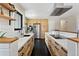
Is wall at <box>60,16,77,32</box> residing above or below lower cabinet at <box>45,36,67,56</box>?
above

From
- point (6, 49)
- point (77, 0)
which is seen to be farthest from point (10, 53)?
point (77, 0)

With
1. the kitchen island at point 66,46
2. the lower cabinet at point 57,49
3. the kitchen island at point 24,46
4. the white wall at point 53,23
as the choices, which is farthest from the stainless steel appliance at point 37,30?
the kitchen island at point 66,46

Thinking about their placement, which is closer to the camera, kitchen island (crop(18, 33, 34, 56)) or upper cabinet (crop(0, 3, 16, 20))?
kitchen island (crop(18, 33, 34, 56))

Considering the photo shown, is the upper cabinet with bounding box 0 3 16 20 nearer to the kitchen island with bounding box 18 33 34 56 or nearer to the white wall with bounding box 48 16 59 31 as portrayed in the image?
the kitchen island with bounding box 18 33 34 56

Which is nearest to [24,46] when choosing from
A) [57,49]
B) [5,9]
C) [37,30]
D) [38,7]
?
[57,49]

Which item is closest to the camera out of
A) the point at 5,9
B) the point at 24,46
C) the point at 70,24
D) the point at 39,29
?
the point at 24,46

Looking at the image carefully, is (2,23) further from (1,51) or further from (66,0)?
(66,0)

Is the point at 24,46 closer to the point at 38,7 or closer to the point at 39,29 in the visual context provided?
the point at 38,7

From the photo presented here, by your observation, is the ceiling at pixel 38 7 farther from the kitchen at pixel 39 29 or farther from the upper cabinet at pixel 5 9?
the upper cabinet at pixel 5 9

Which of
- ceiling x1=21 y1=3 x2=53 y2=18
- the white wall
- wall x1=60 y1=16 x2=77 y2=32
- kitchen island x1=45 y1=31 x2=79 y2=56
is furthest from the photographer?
the white wall

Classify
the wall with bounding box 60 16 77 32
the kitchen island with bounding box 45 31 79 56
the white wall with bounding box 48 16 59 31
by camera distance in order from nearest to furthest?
the kitchen island with bounding box 45 31 79 56, the wall with bounding box 60 16 77 32, the white wall with bounding box 48 16 59 31

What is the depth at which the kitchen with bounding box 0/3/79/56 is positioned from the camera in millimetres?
1546

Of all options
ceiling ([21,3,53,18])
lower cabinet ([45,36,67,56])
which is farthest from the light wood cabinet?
lower cabinet ([45,36,67,56])

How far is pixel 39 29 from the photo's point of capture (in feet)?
42.1
